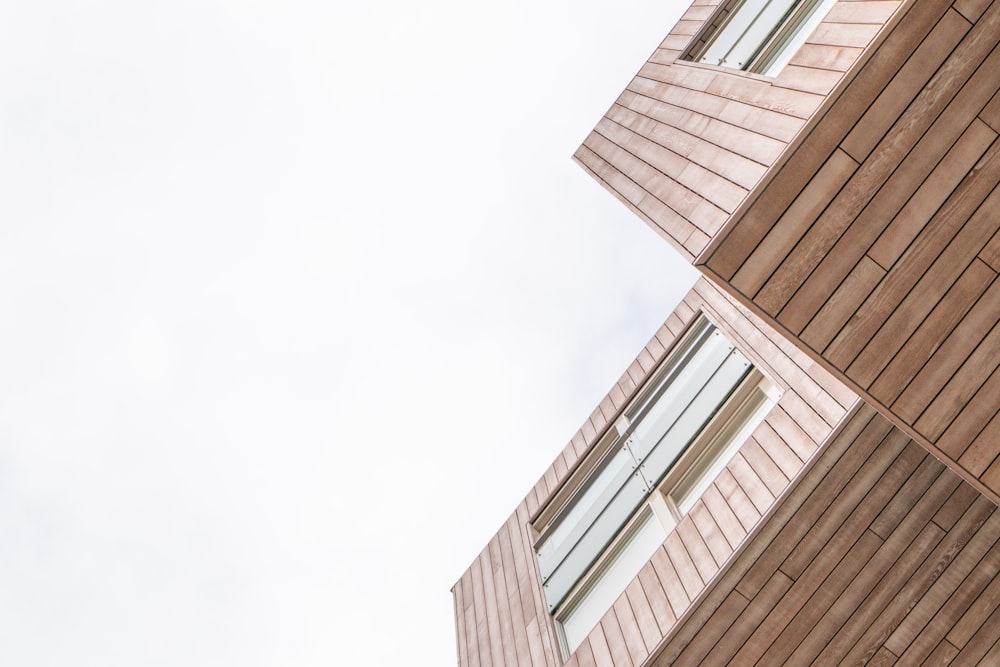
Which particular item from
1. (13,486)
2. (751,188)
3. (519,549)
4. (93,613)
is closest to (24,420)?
(13,486)

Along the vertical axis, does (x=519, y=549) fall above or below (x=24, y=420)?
above

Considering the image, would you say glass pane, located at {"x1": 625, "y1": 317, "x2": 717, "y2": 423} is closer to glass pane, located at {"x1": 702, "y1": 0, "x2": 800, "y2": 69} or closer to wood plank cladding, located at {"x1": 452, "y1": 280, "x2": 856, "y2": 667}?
wood plank cladding, located at {"x1": 452, "y1": 280, "x2": 856, "y2": 667}

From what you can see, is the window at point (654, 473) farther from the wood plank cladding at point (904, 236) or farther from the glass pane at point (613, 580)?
the wood plank cladding at point (904, 236)

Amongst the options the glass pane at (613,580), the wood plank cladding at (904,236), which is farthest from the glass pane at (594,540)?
the wood plank cladding at (904,236)

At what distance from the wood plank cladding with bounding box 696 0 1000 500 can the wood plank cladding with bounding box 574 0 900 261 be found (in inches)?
7.0

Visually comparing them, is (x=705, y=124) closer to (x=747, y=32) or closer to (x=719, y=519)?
(x=747, y=32)

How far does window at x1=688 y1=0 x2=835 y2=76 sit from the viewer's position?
4.72 meters

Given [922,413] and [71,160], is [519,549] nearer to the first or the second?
[922,413]

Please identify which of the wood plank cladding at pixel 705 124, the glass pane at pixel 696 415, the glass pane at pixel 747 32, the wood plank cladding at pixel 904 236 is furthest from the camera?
the glass pane at pixel 696 415

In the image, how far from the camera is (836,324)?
11.6 feet

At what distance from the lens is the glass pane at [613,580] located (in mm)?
5500

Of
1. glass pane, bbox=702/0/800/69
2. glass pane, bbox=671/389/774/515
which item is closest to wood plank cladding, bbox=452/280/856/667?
glass pane, bbox=671/389/774/515

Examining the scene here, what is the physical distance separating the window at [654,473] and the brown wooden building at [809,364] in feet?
0.07

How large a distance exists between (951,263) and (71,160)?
2561 inches
